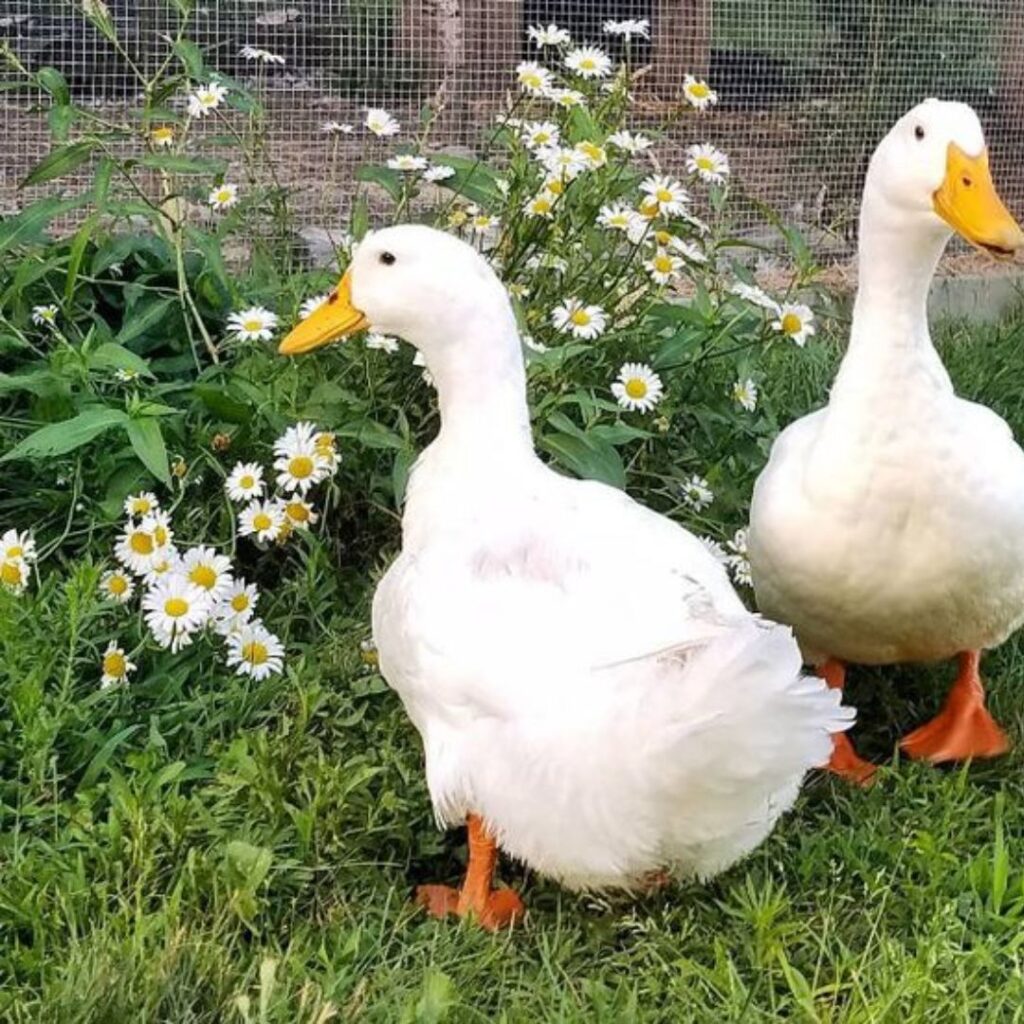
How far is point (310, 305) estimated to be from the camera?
2484 mm

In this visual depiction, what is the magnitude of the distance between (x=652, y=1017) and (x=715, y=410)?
1.38 meters

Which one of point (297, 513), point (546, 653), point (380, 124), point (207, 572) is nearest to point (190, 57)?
point (380, 124)

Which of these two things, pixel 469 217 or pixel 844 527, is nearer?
pixel 844 527

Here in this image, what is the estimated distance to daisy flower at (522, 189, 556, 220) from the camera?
2609mm

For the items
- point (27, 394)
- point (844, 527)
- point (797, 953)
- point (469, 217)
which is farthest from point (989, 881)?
point (27, 394)

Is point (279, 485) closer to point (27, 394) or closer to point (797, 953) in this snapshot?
point (27, 394)

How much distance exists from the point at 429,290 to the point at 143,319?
0.82 metres

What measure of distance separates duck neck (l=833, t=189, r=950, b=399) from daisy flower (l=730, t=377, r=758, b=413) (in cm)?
51

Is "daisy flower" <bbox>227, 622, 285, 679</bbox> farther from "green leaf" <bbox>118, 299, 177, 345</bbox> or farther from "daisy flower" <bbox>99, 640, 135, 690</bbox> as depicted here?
"green leaf" <bbox>118, 299, 177, 345</bbox>

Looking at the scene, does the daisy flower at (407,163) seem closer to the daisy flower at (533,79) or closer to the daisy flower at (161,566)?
the daisy flower at (533,79)

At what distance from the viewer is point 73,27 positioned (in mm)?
3273

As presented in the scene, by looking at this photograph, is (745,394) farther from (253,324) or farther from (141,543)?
(141,543)

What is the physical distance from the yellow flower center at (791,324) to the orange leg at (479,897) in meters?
1.13

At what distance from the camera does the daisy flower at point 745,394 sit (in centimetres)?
276
